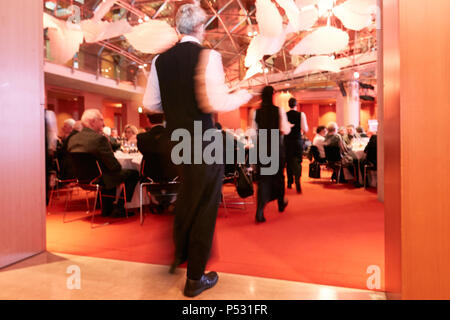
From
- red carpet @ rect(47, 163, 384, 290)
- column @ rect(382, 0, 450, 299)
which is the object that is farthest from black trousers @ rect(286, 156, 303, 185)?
column @ rect(382, 0, 450, 299)

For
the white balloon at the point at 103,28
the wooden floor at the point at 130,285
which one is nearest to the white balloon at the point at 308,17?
the white balloon at the point at 103,28

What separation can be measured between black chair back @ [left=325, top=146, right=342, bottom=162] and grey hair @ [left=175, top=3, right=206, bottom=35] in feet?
15.8

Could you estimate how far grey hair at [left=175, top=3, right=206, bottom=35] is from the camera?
71.9 inches

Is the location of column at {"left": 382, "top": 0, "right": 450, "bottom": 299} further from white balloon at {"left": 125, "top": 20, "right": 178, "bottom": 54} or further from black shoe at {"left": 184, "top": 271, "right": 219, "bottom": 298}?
white balloon at {"left": 125, "top": 20, "right": 178, "bottom": 54}

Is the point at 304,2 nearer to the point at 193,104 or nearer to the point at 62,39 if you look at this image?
the point at 193,104

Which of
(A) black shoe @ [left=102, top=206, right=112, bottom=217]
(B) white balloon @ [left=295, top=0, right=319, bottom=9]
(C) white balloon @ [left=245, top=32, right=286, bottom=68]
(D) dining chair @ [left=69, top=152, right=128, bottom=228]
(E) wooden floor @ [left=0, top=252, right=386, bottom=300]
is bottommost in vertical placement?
(E) wooden floor @ [left=0, top=252, right=386, bottom=300]

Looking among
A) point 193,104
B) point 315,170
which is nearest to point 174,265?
point 193,104

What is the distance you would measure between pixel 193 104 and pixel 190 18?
0.50 meters

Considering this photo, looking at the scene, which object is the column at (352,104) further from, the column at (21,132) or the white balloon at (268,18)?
the column at (21,132)

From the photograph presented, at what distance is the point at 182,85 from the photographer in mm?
1774

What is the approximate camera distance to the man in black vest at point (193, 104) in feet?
5.76

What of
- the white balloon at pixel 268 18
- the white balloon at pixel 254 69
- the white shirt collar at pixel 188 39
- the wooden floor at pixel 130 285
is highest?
the white balloon at pixel 268 18

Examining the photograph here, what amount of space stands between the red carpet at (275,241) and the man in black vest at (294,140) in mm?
1022

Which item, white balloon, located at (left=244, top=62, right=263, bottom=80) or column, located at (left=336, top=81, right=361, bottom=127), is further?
column, located at (left=336, top=81, right=361, bottom=127)
